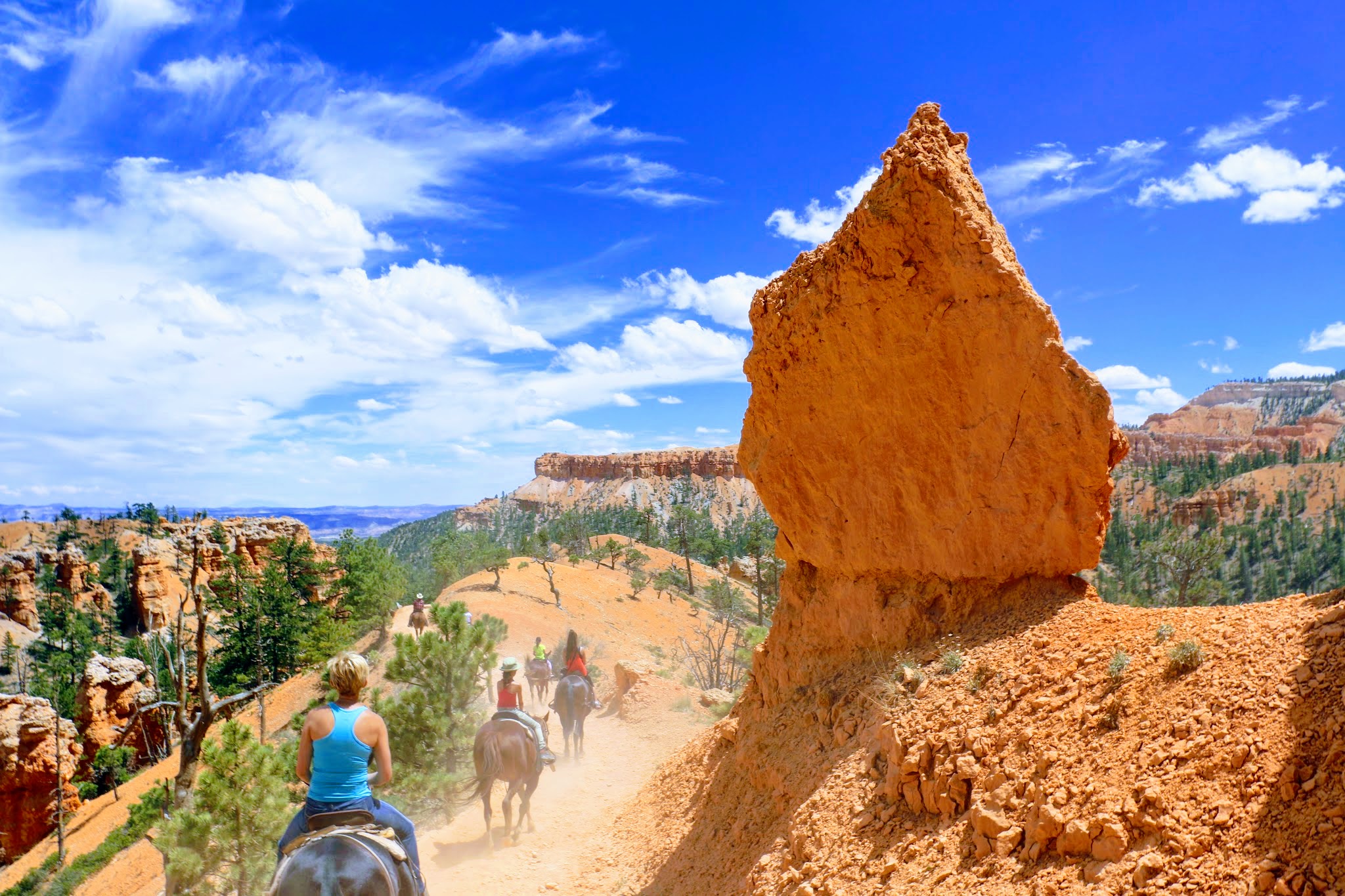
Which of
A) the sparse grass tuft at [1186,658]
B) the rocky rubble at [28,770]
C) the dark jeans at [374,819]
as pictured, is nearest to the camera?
the sparse grass tuft at [1186,658]

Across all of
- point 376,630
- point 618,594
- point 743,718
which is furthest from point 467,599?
point 743,718

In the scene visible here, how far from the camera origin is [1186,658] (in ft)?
15.1

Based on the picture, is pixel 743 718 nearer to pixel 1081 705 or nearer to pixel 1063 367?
pixel 1081 705


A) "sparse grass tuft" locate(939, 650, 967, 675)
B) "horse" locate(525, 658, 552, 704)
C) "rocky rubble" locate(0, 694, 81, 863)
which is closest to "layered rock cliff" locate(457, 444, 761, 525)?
"rocky rubble" locate(0, 694, 81, 863)

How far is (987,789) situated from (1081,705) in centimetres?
88

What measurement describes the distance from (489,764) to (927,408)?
8.00m

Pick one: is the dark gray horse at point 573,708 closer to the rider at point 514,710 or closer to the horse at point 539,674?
the horse at point 539,674

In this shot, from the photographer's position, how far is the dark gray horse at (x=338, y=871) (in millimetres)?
5254

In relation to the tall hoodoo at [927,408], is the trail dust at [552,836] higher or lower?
lower

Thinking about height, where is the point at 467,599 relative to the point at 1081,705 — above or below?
below

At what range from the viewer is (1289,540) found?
79438 millimetres

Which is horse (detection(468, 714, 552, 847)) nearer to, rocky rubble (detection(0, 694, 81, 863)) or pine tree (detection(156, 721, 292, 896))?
pine tree (detection(156, 721, 292, 896))

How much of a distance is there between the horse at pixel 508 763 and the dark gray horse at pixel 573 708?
14.2 ft

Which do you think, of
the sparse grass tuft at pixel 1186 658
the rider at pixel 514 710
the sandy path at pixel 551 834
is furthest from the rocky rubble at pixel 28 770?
the sparse grass tuft at pixel 1186 658
